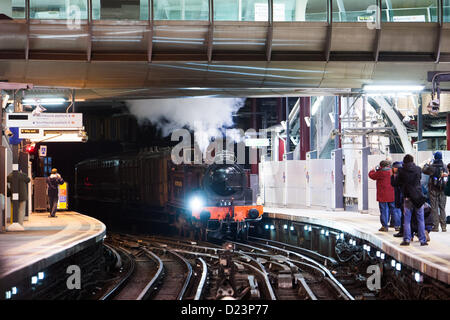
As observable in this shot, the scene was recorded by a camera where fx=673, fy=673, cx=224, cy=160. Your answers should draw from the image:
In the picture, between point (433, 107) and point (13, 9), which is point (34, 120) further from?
point (433, 107)

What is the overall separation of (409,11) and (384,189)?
4.37 meters

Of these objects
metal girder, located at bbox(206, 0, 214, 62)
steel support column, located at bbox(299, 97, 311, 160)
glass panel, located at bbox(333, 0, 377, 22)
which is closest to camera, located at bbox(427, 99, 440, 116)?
glass panel, located at bbox(333, 0, 377, 22)

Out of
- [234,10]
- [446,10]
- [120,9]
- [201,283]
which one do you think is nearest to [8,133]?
[120,9]

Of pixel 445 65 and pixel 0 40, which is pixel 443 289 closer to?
pixel 445 65

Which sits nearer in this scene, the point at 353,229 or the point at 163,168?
the point at 353,229

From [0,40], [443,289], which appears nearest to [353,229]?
[443,289]

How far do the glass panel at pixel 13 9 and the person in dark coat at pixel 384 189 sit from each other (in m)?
8.34

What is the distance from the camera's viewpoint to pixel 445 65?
15508mm

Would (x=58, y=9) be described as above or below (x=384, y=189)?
above

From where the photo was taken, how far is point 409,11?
50.6 ft

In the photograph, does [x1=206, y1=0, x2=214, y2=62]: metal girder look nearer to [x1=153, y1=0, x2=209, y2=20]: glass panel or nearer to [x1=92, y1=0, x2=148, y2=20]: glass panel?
[x1=153, y1=0, x2=209, y2=20]: glass panel

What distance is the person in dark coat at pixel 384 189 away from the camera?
45.9ft

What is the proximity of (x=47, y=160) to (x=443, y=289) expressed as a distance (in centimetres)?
3849

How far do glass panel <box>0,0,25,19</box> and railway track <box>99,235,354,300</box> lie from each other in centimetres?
615
